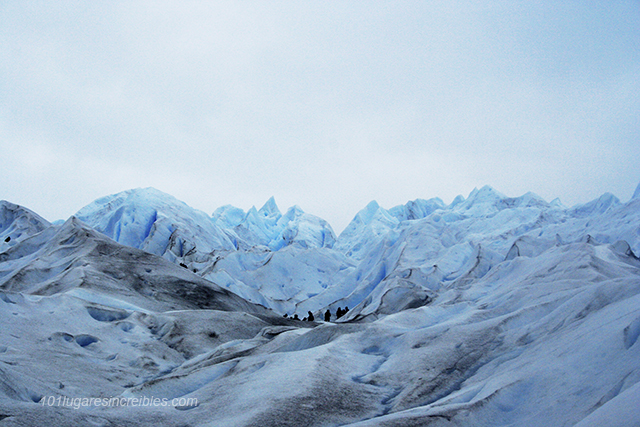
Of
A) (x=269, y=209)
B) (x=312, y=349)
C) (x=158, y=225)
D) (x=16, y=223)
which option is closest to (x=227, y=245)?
(x=158, y=225)

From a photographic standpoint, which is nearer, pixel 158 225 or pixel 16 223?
pixel 16 223

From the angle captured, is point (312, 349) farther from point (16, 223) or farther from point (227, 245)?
point (227, 245)

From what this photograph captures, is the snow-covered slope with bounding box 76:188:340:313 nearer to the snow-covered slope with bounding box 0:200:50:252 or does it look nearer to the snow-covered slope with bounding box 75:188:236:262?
the snow-covered slope with bounding box 75:188:236:262

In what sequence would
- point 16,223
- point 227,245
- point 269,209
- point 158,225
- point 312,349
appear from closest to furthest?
point 312,349 → point 16,223 → point 158,225 → point 227,245 → point 269,209

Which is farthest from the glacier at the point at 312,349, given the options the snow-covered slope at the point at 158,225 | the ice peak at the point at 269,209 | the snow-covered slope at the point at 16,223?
the ice peak at the point at 269,209

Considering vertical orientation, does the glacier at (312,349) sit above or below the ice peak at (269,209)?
below

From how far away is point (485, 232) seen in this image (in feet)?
151

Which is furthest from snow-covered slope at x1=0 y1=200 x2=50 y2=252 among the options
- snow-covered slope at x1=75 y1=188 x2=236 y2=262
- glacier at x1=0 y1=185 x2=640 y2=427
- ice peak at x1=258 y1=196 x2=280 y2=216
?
ice peak at x1=258 y1=196 x2=280 y2=216

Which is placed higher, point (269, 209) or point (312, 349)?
point (269, 209)

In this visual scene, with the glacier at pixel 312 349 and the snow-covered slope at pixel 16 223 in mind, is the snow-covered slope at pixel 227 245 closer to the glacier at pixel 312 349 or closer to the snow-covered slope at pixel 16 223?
the snow-covered slope at pixel 16 223

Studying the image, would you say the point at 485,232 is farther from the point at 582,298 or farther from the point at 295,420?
the point at 295,420

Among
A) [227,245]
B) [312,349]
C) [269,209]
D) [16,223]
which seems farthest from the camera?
[269,209]

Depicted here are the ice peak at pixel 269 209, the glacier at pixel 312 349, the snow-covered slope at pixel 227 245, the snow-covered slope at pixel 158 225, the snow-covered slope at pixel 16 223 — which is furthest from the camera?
the ice peak at pixel 269 209

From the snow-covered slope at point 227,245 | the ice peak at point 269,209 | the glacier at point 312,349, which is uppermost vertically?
the ice peak at point 269,209
